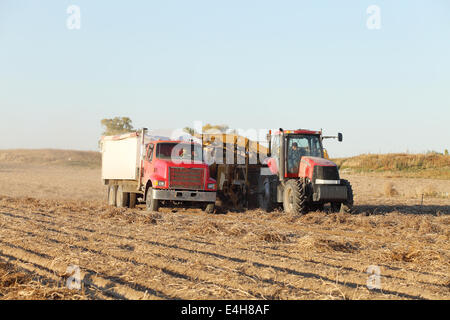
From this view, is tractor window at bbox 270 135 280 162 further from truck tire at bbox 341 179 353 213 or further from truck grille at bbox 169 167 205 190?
truck grille at bbox 169 167 205 190

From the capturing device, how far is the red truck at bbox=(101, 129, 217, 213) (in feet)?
57.0

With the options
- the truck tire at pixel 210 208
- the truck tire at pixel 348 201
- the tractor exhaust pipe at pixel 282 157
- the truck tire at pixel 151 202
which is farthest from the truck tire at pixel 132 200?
the truck tire at pixel 348 201

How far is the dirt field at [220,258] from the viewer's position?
6309 mm

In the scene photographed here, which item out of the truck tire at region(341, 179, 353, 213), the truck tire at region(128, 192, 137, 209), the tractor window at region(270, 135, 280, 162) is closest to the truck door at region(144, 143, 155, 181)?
the truck tire at region(128, 192, 137, 209)

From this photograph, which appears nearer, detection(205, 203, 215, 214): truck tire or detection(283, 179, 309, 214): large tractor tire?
detection(283, 179, 309, 214): large tractor tire

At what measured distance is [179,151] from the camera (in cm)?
1811

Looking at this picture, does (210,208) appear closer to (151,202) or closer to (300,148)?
(151,202)

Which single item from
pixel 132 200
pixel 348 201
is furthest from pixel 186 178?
pixel 348 201

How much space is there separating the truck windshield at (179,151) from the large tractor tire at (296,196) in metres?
3.41

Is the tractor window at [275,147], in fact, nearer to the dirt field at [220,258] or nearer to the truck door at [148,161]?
the dirt field at [220,258]

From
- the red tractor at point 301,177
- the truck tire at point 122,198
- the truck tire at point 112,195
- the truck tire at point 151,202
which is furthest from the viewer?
the truck tire at point 112,195

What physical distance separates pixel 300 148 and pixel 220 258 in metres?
9.11
